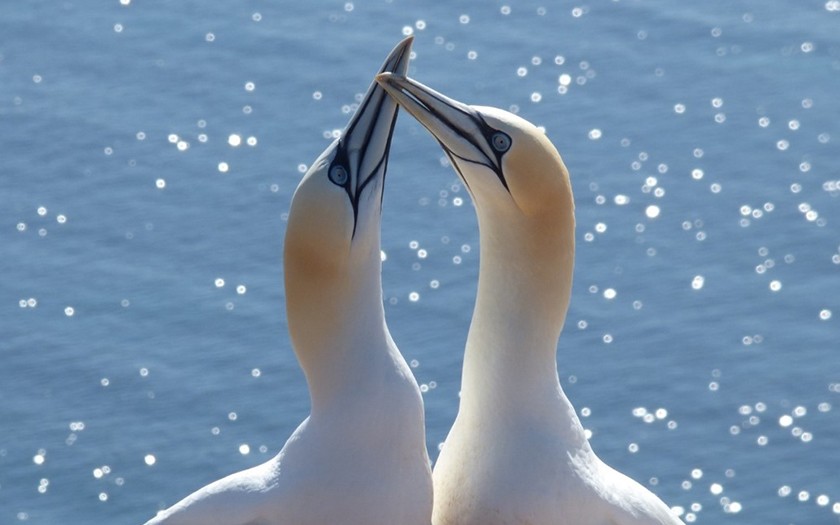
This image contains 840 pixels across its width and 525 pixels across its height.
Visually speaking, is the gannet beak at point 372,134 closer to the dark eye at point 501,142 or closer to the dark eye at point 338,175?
the dark eye at point 338,175

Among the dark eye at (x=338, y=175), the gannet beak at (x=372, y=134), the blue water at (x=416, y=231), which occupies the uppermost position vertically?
the gannet beak at (x=372, y=134)

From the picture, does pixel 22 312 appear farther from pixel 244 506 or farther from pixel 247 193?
pixel 244 506

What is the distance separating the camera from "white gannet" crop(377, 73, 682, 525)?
17.6ft

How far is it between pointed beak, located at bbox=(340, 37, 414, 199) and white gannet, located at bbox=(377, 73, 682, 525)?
0.08 metres

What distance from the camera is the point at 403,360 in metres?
5.46

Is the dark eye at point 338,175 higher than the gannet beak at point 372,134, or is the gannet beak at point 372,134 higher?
the gannet beak at point 372,134

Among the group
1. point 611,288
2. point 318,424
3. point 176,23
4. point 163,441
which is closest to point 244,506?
point 318,424

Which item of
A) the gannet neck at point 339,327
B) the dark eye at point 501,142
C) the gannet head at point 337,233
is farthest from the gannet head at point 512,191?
the gannet neck at point 339,327

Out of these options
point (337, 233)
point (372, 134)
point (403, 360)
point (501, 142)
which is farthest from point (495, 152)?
point (403, 360)

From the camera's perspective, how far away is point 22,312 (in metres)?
10.4

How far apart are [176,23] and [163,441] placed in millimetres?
3699

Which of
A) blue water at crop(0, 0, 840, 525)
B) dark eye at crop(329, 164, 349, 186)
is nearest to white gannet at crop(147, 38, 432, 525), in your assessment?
dark eye at crop(329, 164, 349, 186)

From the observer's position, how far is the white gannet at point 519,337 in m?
5.37

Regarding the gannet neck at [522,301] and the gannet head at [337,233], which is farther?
the gannet neck at [522,301]
